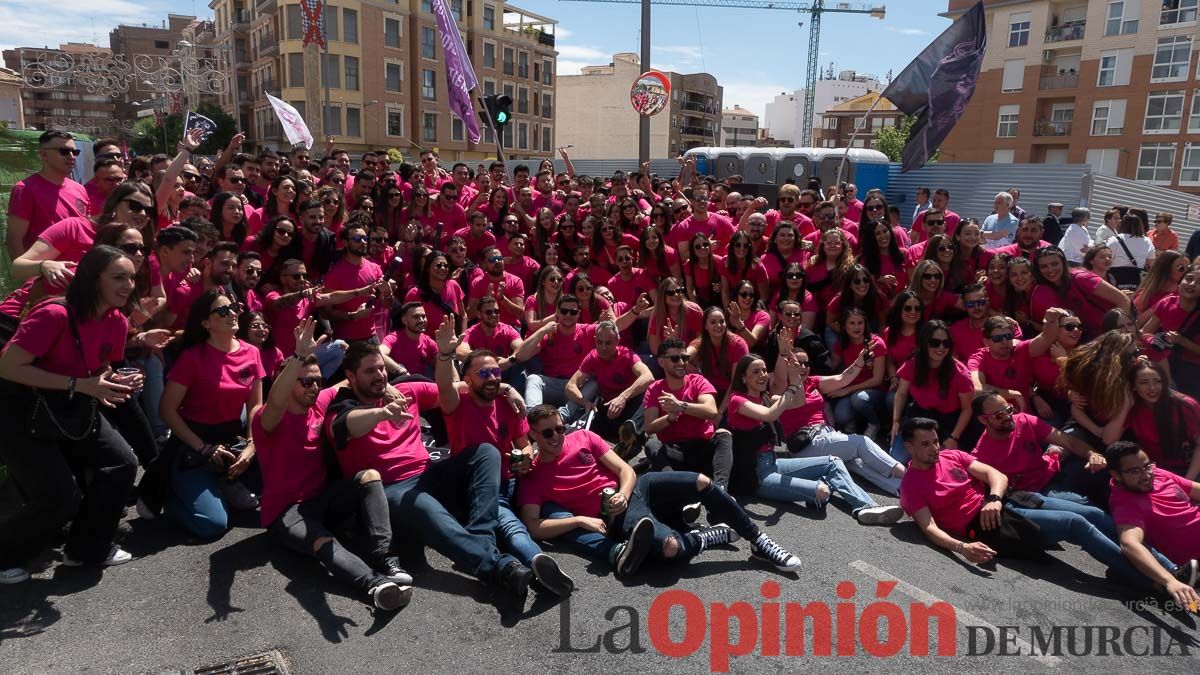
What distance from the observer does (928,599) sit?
411 centimetres

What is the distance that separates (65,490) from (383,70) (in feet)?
153

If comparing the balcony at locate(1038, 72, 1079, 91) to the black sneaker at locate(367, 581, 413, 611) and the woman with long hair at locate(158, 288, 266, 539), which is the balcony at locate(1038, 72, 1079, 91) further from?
the black sneaker at locate(367, 581, 413, 611)

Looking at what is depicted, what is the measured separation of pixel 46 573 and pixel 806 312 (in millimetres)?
6456

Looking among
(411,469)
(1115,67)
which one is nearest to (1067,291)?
(411,469)

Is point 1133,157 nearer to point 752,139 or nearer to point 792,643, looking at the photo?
point 792,643

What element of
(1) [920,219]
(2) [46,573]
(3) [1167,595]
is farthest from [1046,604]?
(1) [920,219]

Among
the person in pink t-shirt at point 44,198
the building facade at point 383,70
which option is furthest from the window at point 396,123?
the person in pink t-shirt at point 44,198

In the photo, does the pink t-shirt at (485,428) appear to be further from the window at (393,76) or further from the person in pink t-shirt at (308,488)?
the window at (393,76)

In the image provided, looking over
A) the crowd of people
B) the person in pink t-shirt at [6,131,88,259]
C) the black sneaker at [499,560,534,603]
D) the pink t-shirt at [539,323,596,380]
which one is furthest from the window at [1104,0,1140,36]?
the person in pink t-shirt at [6,131,88,259]

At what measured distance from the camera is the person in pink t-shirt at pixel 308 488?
411 centimetres

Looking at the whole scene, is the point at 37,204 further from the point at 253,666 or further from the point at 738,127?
the point at 738,127

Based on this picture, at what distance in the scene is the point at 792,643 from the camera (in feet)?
12.1

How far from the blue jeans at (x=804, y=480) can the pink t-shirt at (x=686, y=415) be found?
0.50m

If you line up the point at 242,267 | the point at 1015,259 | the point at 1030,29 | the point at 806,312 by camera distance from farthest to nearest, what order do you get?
1. the point at 1030,29
2. the point at 806,312
3. the point at 1015,259
4. the point at 242,267
